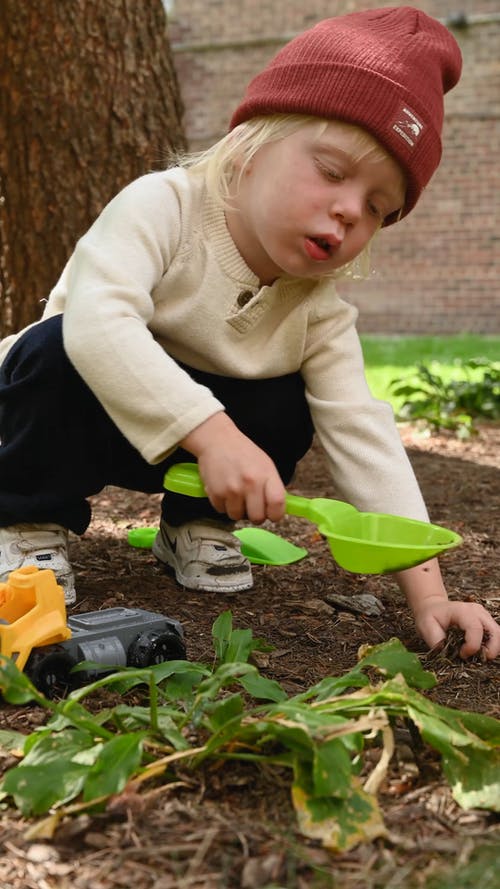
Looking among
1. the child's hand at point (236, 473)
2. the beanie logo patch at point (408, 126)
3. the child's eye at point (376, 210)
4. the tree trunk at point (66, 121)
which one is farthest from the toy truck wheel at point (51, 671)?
the tree trunk at point (66, 121)

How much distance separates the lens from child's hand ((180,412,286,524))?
151 cm

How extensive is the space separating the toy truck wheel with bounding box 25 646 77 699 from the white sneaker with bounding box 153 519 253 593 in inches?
25.4

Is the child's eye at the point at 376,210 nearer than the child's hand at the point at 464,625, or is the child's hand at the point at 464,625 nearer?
the child's hand at the point at 464,625

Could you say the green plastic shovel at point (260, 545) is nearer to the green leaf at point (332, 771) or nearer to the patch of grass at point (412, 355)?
the green leaf at point (332, 771)

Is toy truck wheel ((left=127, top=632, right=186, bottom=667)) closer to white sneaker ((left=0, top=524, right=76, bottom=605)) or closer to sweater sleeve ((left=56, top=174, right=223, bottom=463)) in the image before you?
sweater sleeve ((left=56, top=174, right=223, bottom=463))

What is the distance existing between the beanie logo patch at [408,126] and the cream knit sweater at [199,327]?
14.0 inches

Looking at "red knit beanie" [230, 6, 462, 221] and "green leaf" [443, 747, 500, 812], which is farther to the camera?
"red knit beanie" [230, 6, 462, 221]

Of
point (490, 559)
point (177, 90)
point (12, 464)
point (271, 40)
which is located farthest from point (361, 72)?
point (271, 40)

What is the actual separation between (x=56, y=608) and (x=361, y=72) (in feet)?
3.34

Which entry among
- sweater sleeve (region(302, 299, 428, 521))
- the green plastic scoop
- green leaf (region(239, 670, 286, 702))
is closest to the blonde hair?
sweater sleeve (region(302, 299, 428, 521))

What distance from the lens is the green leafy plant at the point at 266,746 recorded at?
1.03m

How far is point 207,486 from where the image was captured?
1544mm

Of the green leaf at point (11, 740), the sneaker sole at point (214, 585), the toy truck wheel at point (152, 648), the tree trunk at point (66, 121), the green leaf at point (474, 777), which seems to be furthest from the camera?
the tree trunk at point (66, 121)

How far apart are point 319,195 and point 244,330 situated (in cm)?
34
